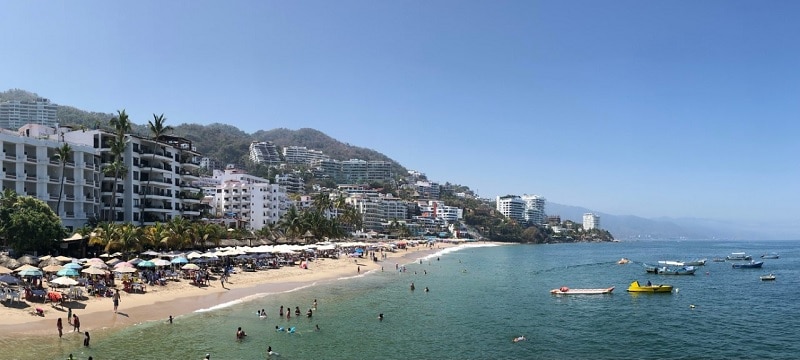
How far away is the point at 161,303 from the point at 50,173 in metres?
34.0

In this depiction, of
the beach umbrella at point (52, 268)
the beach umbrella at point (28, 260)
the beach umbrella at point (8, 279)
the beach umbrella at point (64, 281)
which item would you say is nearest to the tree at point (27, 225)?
the beach umbrella at point (28, 260)

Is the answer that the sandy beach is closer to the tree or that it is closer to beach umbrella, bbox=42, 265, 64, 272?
beach umbrella, bbox=42, 265, 64, 272

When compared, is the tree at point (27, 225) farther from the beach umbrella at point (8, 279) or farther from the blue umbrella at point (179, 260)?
the beach umbrella at point (8, 279)

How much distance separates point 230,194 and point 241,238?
4458 cm

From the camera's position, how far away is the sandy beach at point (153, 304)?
31.2 metres

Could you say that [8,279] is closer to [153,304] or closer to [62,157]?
[153,304]

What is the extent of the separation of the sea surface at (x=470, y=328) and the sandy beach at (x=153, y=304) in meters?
1.76

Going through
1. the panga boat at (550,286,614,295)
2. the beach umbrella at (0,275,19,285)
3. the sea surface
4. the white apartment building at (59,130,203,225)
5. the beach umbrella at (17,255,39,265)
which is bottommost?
the panga boat at (550,286,614,295)

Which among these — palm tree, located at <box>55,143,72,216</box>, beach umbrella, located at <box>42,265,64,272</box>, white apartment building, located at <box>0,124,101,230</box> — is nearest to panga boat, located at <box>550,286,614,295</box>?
beach umbrella, located at <box>42,265,64,272</box>

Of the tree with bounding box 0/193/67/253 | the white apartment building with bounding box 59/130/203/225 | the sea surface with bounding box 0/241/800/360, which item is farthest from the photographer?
the white apartment building with bounding box 59/130/203/225

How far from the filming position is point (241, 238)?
250 ft

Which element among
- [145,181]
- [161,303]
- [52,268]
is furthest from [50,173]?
[161,303]

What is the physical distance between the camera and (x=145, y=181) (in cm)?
7475

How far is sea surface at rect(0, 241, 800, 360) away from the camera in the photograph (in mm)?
29203
